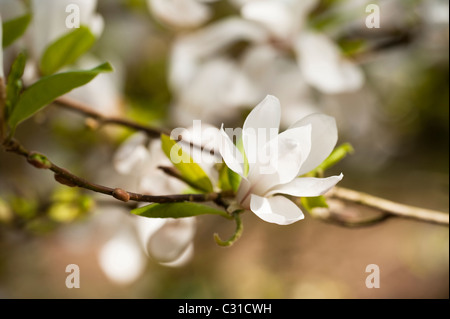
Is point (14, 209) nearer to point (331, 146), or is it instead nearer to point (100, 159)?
point (100, 159)

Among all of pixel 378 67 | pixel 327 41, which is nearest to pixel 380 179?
pixel 378 67

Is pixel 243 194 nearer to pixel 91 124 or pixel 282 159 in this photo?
pixel 282 159

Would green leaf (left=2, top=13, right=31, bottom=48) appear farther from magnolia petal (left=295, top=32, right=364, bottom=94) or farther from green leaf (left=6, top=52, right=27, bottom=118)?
magnolia petal (left=295, top=32, right=364, bottom=94)

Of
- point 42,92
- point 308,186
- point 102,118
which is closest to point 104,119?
point 102,118

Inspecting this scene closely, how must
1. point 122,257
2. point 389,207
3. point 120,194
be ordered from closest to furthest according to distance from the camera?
1. point 120,194
2. point 389,207
3. point 122,257

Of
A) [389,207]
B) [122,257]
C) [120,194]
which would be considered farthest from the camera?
[122,257]

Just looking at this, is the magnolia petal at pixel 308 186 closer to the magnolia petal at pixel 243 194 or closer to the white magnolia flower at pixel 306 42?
the magnolia petal at pixel 243 194
